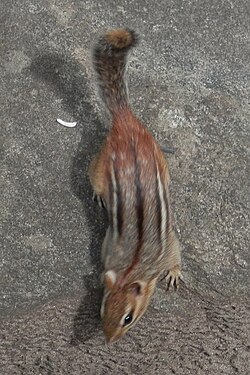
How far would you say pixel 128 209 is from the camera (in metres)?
3.41

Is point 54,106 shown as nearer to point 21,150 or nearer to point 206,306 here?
point 21,150

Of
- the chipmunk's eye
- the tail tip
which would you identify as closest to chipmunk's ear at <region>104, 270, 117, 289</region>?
the chipmunk's eye

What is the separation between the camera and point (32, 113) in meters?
3.76

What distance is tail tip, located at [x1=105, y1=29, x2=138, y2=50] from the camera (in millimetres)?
3562

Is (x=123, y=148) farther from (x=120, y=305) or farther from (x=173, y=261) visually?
(x=120, y=305)

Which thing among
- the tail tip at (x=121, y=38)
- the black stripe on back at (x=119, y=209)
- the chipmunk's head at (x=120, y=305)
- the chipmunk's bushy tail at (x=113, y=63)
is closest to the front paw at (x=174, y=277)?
the chipmunk's head at (x=120, y=305)

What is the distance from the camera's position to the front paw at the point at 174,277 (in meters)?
3.57

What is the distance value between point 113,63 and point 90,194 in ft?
1.70

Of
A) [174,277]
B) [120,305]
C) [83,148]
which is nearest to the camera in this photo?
[120,305]

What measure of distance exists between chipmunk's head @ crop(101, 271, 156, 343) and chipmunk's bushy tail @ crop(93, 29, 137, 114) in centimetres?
68

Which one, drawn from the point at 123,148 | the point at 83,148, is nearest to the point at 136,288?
the point at 123,148

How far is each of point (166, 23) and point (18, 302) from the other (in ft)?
4.44

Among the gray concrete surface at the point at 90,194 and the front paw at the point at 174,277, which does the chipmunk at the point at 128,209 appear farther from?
the gray concrete surface at the point at 90,194

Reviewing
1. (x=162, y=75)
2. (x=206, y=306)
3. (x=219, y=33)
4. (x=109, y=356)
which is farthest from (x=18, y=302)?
(x=219, y=33)
